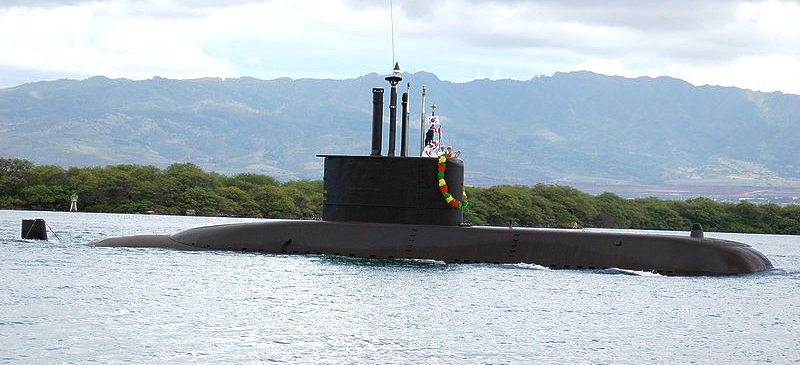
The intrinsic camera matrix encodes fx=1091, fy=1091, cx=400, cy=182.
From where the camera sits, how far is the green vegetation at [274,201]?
9944 cm

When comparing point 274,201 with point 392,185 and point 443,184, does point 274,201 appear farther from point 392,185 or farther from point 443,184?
point 443,184

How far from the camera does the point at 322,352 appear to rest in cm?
1911

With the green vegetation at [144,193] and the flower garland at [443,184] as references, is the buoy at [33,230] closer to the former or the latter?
the flower garland at [443,184]

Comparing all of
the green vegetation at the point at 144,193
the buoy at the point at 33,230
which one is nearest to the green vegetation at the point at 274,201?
the green vegetation at the point at 144,193

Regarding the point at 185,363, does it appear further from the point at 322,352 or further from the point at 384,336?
the point at 384,336

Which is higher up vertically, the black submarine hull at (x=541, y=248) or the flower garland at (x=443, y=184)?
the flower garland at (x=443, y=184)

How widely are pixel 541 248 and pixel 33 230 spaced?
20108 millimetres

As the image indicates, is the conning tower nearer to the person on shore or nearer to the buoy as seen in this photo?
the buoy

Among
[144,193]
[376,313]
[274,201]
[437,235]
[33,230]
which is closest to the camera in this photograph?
[376,313]

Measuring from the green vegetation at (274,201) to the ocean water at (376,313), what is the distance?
67611mm

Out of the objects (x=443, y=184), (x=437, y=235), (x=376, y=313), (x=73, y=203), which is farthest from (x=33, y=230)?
(x=73, y=203)

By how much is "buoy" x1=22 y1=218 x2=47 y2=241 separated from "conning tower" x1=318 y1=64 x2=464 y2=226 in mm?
14330

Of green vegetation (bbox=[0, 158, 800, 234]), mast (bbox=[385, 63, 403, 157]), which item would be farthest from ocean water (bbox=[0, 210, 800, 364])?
green vegetation (bbox=[0, 158, 800, 234])

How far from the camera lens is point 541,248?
30.1 metres
